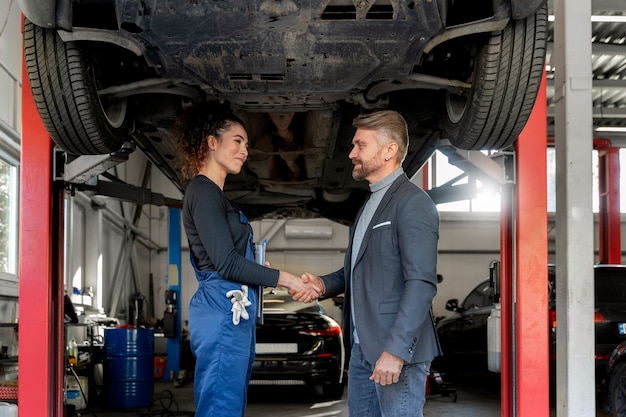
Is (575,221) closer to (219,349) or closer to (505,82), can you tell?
(505,82)

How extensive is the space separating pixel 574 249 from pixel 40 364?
3033 millimetres

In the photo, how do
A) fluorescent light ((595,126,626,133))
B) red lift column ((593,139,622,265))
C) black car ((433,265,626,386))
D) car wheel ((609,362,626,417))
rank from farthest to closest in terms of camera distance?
fluorescent light ((595,126,626,133)), red lift column ((593,139,622,265)), black car ((433,265,626,386)), car wheel ((609,362,626,417))

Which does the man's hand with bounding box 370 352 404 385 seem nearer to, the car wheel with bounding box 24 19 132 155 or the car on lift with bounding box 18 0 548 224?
the car on lift with bounding box 18 0 548 224

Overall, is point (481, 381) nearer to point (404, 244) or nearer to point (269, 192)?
point (269, 192)

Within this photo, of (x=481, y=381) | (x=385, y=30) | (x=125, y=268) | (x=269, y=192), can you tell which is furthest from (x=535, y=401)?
(x=125, y=268)

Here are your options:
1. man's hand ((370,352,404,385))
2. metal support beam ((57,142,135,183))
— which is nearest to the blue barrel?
metal support beam ((57,142,135,183))

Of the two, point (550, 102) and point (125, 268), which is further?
→ point (125, 268)

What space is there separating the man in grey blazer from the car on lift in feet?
1.40

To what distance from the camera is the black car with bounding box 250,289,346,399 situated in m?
6.14

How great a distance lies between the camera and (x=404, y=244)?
2.26 metres

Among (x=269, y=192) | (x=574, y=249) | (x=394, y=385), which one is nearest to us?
(x=394, y=385)

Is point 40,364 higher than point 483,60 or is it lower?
lower

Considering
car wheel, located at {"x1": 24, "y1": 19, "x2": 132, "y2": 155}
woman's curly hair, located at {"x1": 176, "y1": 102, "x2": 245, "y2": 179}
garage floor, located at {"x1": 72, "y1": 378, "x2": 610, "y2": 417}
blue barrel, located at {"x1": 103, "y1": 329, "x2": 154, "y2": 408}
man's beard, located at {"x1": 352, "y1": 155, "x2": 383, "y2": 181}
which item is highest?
car wheel, located at {"x1": 24, "y1": 19, "x2": 132, "y2": 155}

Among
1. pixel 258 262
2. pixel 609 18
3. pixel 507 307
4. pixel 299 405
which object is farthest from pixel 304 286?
pixel 609 18
